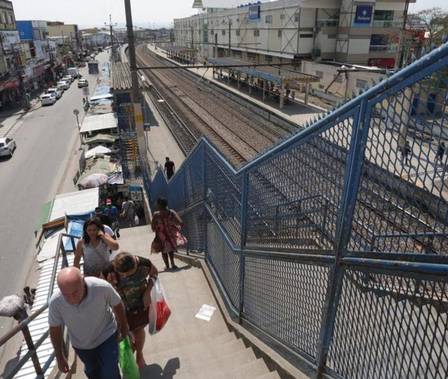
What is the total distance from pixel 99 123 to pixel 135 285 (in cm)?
2271

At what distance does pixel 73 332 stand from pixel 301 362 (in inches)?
74.8

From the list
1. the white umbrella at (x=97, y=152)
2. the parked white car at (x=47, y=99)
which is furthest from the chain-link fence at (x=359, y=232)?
the parked white car at (x=47, y=99)

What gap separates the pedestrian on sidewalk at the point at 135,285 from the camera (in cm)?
364

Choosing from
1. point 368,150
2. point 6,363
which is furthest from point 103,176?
point 368,150

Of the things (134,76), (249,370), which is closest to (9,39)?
(134,76)

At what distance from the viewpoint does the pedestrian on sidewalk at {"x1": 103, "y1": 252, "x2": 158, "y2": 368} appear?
3641 mm

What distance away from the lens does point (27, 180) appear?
19609 mm

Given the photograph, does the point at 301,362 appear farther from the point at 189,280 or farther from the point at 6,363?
the point at 6,363

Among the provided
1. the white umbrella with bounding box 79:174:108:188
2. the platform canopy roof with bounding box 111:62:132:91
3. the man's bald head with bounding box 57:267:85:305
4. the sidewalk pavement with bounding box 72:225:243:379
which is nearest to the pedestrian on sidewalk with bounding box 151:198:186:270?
the sidewalk pavement with bounding box 72:225:243:379

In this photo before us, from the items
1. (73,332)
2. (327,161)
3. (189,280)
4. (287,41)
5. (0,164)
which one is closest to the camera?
(327,161)

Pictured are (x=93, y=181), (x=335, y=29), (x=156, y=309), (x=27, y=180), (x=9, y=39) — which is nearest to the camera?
(x=156, y=309)

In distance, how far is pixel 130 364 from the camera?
139 inches

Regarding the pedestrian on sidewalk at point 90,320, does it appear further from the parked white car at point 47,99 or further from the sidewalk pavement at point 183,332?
the parked white car at point 47,99

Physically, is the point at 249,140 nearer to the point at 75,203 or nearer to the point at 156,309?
the point at 75,203
